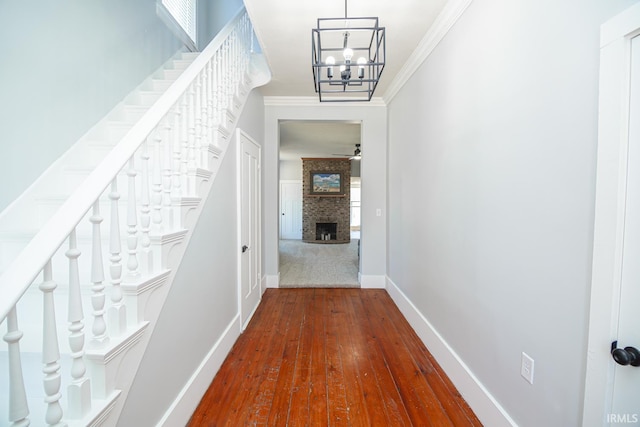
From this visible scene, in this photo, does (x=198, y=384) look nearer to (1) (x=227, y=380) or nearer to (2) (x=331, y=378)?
(1) (x=227, y=380)

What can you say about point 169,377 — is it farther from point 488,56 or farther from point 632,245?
point 488,56

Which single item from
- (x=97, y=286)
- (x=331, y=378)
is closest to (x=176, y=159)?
(x=97, y=286)

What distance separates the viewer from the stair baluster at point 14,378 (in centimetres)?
65

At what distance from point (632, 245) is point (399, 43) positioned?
228 cm

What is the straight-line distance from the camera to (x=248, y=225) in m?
2.87

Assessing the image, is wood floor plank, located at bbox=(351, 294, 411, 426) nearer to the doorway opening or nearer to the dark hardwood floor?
→ the dark hardwood floor

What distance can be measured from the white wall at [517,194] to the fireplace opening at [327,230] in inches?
256

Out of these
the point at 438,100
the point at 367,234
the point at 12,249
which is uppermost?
the point at 438,100

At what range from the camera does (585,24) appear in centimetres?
98

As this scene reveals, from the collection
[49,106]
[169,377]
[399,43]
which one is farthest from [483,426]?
[49,106]

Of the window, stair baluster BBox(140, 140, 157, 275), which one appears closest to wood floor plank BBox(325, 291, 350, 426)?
stair baluster BBox(140, 140, 157, 275)

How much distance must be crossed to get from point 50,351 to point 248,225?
6.96 ft

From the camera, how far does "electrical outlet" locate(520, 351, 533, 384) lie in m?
1.23

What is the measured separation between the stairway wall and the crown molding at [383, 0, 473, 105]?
181cm
